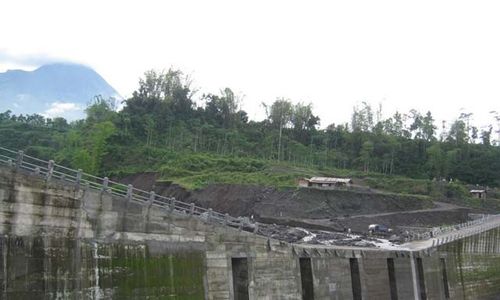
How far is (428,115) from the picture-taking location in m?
120

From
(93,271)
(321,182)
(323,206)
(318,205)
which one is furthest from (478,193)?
(93,271)

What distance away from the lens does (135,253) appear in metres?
20.5

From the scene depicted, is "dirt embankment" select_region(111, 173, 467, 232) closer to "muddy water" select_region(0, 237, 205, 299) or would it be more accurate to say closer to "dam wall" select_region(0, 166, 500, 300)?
"dam wall" select_region(0, 166, 500, 300)

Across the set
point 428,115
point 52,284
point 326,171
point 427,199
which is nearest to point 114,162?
point 326,171

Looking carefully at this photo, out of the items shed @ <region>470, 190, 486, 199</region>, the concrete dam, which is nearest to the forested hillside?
shed @ <region>470, 190, 486, 199</region>

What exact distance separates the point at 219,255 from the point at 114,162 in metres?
60.9

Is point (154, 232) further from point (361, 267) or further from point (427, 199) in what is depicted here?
point (427, 199)

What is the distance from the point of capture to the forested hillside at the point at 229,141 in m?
80.2

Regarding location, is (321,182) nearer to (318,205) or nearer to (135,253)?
(318,205)

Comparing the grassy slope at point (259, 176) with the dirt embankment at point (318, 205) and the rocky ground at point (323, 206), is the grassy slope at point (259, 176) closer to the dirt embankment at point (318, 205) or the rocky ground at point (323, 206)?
the rocky ground at point (323, 206)

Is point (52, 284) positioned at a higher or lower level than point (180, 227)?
lower

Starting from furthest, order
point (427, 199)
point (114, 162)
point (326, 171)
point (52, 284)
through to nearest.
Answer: point (326, 171) → point (114, 162) → point (427, 199) → point (52, 284)

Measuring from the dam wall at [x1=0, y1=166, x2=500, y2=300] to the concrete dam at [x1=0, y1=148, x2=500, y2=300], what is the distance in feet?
0.13

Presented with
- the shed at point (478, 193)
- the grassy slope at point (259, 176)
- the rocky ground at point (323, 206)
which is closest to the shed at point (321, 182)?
the grassy slope at point (259, 176)
